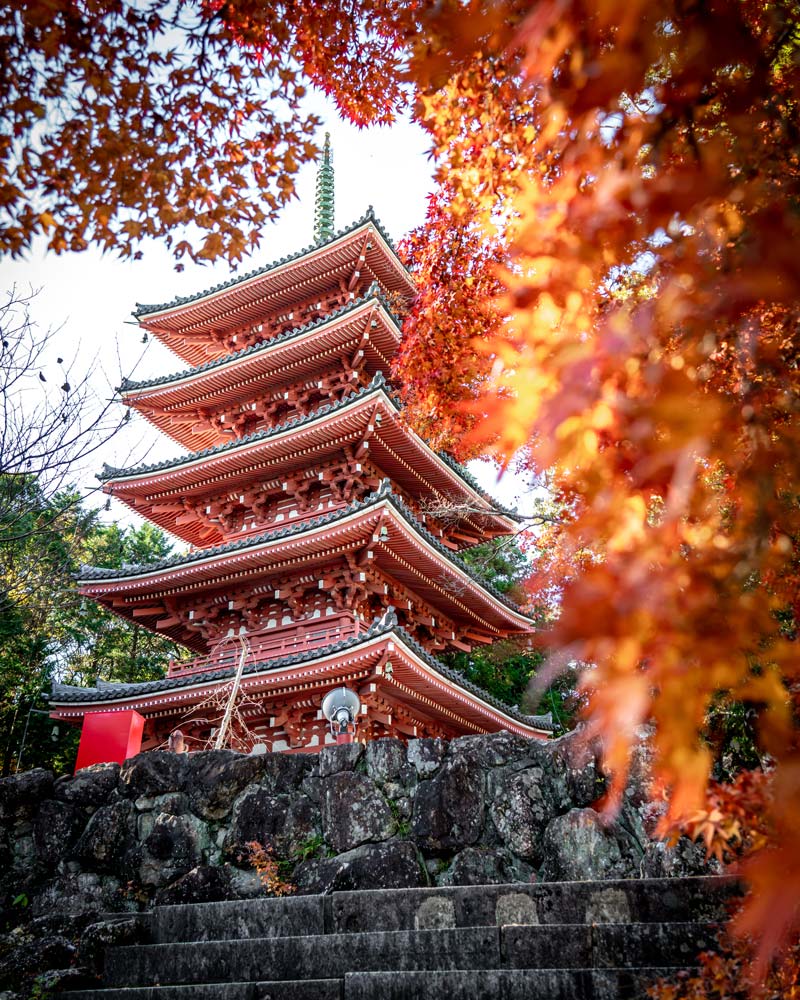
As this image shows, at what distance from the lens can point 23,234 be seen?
124 inches

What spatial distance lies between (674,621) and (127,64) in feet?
11.8

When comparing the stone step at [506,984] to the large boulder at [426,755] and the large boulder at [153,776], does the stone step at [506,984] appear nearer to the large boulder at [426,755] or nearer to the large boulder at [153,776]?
the large boulder at [426,755]

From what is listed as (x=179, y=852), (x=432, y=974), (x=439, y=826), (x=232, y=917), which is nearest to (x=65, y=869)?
(x=179, y=852)

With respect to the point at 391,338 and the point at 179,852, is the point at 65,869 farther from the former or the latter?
the point at 391,338

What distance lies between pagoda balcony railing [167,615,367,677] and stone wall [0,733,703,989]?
3.68m

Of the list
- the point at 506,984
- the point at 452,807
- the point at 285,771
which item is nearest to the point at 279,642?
the point at 285,771

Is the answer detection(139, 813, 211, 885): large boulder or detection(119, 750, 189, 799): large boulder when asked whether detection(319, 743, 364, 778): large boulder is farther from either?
detection(119, 750, 189, 799): large boulder

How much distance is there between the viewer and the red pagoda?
10625 millimetres

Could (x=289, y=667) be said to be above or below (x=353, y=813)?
above

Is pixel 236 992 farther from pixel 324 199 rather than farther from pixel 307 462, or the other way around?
pixel 324 199

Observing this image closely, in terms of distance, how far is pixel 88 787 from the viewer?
7340mm

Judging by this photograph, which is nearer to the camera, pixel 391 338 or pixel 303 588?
pixel 303 588

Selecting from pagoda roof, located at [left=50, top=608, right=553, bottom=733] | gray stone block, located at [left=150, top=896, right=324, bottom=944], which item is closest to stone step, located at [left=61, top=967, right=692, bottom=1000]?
gray stone block, located at [left=150, top=896, right=324, bottom=944]

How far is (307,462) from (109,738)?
17.7ft
